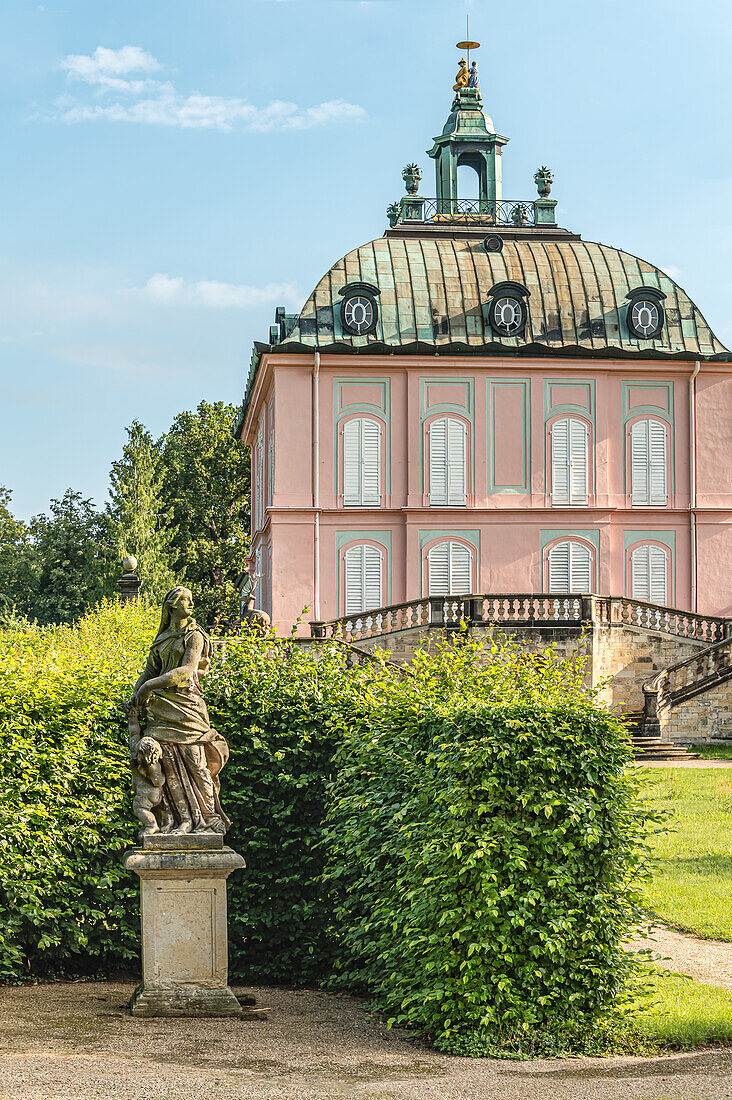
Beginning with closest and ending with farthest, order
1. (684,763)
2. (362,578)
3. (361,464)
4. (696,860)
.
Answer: (696,860) → (684,763) → (362,578) → (361,464)

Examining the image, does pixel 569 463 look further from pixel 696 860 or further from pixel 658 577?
pixel 696 860

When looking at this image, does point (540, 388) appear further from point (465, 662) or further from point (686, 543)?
point (465, 662)

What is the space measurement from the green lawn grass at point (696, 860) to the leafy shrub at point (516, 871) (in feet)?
1.93

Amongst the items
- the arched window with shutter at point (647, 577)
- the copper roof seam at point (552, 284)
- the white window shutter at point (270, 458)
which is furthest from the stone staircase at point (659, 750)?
the copper roof seam at point (552, 284)

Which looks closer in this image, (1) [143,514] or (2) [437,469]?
(2) [437,469]

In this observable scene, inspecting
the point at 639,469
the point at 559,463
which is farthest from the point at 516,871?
the point at 639,469

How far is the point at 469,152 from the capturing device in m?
44.5

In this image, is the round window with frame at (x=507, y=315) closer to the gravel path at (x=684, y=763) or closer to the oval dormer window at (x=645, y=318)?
the oval dormer window at (x=645, y=318)

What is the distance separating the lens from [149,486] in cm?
5497

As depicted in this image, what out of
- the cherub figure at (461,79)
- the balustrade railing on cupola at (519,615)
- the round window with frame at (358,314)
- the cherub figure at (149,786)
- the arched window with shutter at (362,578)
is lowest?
the cherub figure at (149,786)

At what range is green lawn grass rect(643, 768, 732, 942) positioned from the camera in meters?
A: 13.1

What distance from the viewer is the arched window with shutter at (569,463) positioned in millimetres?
37469

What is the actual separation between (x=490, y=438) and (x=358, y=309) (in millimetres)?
5113

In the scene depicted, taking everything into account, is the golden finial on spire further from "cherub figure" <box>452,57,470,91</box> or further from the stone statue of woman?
the stone statue of woman
